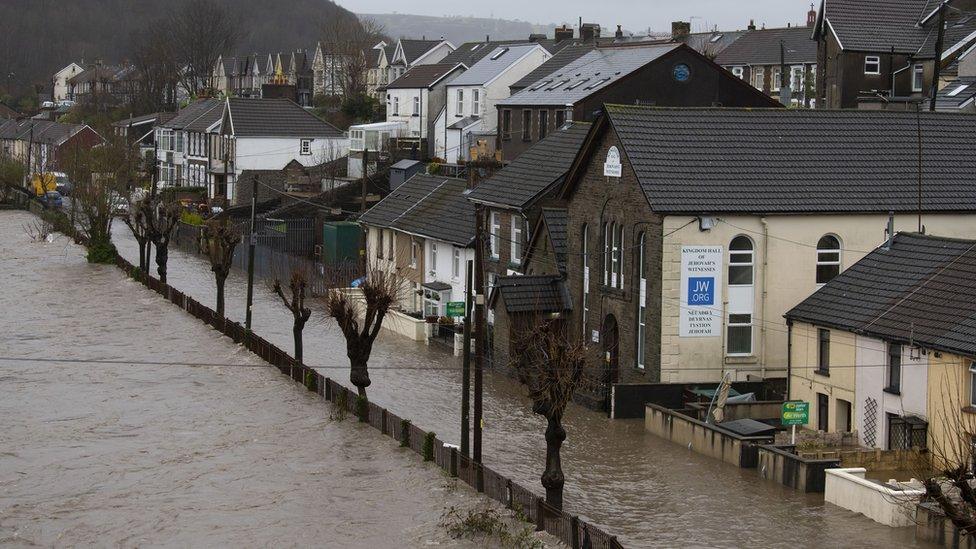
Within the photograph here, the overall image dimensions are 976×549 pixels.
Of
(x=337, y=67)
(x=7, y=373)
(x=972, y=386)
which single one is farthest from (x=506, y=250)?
(x=337, y=67)

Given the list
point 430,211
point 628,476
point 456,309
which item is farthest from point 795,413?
point 430,211

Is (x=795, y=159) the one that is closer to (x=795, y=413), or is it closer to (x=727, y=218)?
(x=727, y=218)

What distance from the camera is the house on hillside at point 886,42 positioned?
60.7 m

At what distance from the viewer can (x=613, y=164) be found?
3909cm

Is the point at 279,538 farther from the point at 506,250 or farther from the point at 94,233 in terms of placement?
the point at 94,233

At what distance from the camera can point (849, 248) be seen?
3891cm

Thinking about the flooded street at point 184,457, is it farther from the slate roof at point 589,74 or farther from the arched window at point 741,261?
the slate roof at point 589,74

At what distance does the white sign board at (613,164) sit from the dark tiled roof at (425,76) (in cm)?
4918

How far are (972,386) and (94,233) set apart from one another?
51.7 meters

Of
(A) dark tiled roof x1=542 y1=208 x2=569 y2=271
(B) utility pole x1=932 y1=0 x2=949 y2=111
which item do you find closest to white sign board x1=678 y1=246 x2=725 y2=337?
(A) dark tiled roof x1=542 y1=208 x2=569 y2=271

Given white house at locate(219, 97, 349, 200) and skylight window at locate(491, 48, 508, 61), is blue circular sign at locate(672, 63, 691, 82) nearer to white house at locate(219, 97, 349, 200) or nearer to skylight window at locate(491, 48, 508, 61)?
skylight window at locate(491, 48, 508, 61)

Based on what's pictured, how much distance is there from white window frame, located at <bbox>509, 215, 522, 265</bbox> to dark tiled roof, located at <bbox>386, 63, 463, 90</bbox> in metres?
42.5

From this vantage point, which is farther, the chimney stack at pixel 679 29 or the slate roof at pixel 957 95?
the chimney stack at pixel 679 29

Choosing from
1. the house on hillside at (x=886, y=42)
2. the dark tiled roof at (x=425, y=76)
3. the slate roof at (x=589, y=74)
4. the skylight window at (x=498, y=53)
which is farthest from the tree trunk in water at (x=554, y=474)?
the dark tiled roof at (x=425, y=76)
